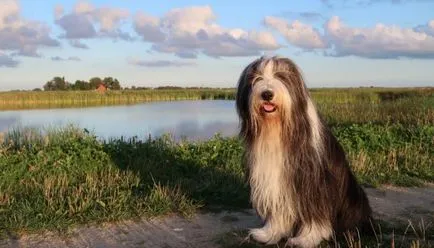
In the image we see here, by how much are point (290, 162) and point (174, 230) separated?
166 cm

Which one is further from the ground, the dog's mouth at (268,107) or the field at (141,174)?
the dog's mouth at (268,107)

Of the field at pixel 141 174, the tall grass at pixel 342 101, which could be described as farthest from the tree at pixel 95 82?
the field at pixel 141 174

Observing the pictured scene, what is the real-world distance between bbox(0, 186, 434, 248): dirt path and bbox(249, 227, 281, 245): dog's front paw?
0.43 meters

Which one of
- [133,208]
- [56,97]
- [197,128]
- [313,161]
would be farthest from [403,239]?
[56,97]

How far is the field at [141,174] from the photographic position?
5848 millimetres

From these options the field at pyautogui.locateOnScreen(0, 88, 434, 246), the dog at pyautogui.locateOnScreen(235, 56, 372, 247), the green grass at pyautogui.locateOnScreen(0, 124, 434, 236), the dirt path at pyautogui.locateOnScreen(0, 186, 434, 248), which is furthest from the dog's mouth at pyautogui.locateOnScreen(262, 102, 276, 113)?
the field at pyautogui.locateOnScreen(0, 88, 434, 246)

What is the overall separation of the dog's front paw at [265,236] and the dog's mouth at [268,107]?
1194 mm

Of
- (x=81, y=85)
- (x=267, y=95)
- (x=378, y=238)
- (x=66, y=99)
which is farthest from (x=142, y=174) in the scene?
(x=81, y=85)

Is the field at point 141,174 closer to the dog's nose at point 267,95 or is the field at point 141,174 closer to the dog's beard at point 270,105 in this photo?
the dog's beard at point 270,105

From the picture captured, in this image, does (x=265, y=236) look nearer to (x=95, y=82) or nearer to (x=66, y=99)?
(x=66, y=99)

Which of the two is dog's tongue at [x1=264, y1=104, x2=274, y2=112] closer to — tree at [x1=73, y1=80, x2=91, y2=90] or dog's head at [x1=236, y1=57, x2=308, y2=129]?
dog's head at [x1=236, y1=57, x2=308, y2=129]

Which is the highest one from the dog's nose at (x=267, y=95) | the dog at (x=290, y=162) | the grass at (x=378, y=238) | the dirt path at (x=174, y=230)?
the dog's nose at (x=267, y=95)

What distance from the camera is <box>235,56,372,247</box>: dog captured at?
13.8 ft

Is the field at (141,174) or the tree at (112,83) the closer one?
the field at (141,174)
